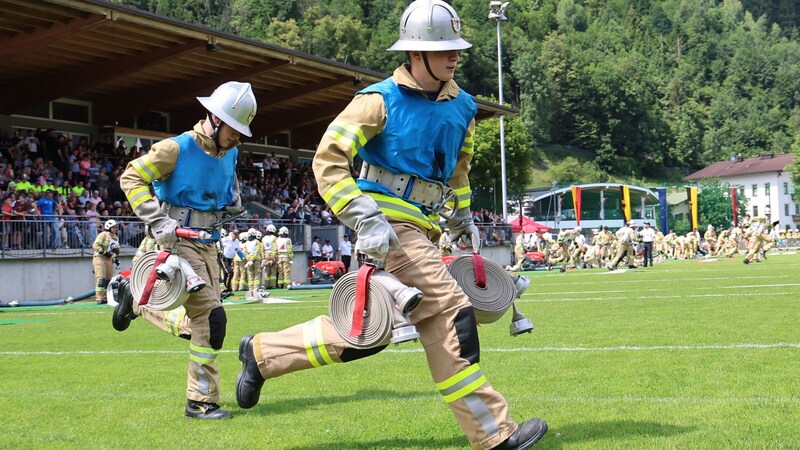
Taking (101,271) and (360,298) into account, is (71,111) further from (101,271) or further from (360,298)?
(360,298)

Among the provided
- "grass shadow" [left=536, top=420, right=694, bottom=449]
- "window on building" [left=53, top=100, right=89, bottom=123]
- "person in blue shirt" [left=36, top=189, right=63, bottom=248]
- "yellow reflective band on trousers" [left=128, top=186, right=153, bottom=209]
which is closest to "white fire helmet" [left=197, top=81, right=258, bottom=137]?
"yellow reflective band on trousers" [left=128, top=186, right=153, bottom=209]

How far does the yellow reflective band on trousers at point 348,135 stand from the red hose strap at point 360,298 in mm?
639

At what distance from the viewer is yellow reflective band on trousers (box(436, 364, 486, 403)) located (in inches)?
190

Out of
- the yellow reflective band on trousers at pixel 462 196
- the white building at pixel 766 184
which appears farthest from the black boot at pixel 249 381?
the white building at pixel 766 184

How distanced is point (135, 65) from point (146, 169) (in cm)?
2618

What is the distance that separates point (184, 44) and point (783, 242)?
6996 centimetres

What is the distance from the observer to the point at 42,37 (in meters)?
27.5

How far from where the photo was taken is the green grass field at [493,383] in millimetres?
5664

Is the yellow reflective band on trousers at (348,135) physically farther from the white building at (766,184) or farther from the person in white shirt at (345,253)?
the white building at (766,184)

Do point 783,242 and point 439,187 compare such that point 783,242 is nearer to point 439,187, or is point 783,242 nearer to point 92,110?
point 92,110

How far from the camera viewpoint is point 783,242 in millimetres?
86125

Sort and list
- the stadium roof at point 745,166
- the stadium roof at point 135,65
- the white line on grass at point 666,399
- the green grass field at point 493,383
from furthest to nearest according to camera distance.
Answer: the stadium roof at point 745,166 → the stadium roof at point 135,65 → the white line on grass at point 666,399 → the green grass field at point 493,383

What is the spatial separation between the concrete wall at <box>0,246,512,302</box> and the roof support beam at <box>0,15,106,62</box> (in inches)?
251

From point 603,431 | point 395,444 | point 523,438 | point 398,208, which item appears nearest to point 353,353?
point 395,444
